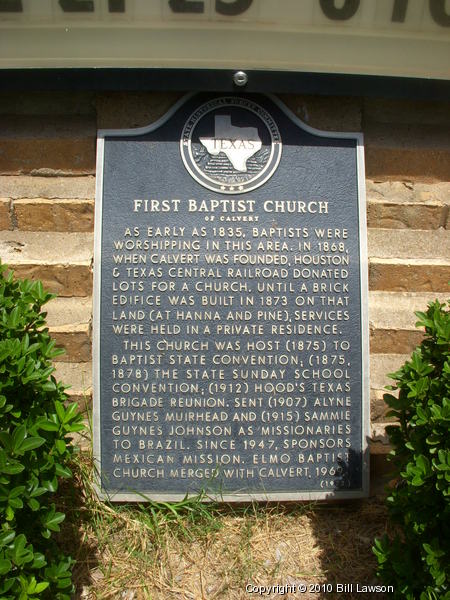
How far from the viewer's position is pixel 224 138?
9.75 feet

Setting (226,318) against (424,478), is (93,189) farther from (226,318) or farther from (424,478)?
(424,478)

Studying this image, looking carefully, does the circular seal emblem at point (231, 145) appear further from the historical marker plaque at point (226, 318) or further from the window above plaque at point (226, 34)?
the window above plaque at point (226, 34)

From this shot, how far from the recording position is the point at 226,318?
9.32 feet

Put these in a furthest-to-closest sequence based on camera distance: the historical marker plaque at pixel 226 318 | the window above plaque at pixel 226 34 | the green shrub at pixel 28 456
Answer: the window above plaque at pixel 226 34 → the historical marker plaque at pixel 226 318 → the green shrub at pixel 28 456

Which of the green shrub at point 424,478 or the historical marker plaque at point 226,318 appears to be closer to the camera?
the green shrub at point 424,478

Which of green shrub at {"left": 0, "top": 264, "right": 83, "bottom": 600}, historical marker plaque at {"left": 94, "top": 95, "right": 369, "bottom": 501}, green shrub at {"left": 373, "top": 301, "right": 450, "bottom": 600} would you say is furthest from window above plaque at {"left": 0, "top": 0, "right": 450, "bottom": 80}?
green shrub at {"left": 373, "top": 301, "right": 450, "bottom": 600}

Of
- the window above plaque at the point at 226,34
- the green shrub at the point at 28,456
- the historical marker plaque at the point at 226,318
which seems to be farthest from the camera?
the window above plaque at the point at 226,34

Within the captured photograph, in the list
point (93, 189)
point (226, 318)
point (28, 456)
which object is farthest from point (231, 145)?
point (28, 456)

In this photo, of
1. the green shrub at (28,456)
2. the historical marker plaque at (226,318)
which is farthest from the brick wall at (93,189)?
the green shrub at (28,456)

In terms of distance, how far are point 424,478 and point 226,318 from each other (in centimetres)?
127

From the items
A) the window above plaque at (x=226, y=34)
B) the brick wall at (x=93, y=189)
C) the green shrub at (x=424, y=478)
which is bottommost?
the green shrub at (x=424, y=478)

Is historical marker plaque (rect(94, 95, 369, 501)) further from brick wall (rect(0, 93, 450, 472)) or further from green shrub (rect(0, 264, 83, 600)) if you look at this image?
green shrub (rect(0, 264, 83, 600))

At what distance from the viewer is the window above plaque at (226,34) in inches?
114

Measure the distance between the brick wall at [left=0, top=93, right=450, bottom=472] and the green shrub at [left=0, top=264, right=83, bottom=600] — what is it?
0.57m
